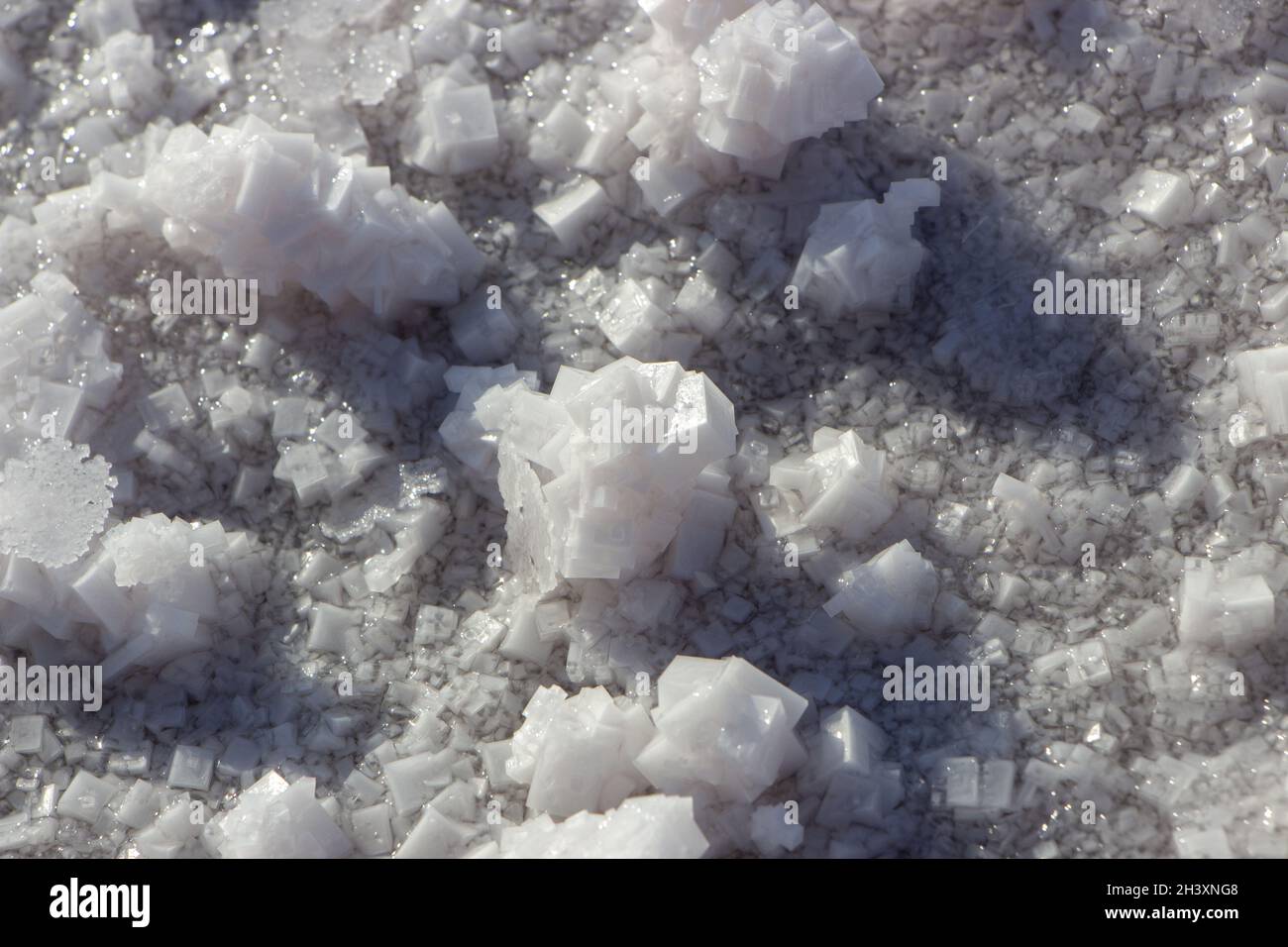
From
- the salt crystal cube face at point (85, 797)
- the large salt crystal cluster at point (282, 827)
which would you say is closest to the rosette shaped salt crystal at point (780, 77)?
the large salt crystal cluster at point (282, 827)

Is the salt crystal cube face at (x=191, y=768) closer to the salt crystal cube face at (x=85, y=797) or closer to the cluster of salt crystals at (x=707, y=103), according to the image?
the salt crystal cube face at (x=85, y=797)

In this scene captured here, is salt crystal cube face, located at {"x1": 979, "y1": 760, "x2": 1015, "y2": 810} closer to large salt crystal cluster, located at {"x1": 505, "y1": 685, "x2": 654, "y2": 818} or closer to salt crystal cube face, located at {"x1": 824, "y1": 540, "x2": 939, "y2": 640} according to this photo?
Answer: salt crystal cube face, located at {"x1": 824, "y1": 540, "x2": 939, "y2": 640}

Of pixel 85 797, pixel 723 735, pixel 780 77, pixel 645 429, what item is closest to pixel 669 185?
pixel 780 77


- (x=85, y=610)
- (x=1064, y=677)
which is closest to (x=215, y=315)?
(x=85, y=610)

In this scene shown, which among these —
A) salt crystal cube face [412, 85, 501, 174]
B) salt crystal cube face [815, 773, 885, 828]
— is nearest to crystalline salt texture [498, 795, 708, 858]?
salt crystal cube face [815, 773, 885, 828]

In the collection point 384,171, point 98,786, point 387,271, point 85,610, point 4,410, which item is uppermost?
point 384,171
